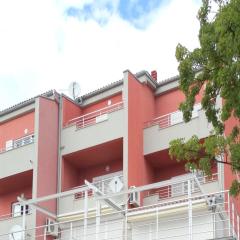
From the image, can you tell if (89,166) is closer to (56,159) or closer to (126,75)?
(56,159)

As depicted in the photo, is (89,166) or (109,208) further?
(89,166)

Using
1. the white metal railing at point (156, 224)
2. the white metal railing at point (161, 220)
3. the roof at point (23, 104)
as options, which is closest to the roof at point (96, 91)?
the roof at point (23, 104)

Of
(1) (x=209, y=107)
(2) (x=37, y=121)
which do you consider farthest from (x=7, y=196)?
(1) (x=209, y=107)

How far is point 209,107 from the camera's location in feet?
65.1

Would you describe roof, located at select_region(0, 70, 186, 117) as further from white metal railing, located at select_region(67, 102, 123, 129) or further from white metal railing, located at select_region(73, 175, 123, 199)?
white metal railing, located at select_region(73, 175, 123, 199)

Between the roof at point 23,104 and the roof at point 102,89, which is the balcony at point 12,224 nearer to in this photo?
the roof at point 23,104

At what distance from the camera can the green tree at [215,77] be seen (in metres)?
18.2

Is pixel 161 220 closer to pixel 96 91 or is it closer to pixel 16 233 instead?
pixel 16 233

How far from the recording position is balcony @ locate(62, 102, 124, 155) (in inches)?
1266

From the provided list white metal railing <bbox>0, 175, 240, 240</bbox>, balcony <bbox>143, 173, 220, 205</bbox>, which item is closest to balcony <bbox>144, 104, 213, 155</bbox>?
balcony <bbox>143, 173, 220, 205</bbox>

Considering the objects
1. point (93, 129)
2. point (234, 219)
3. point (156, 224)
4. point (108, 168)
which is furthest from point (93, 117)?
point (234, 219)

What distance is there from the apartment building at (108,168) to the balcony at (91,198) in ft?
0.16

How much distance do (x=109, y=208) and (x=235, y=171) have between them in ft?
38.8

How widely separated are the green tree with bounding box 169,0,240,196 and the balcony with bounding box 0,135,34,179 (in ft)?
48.0
